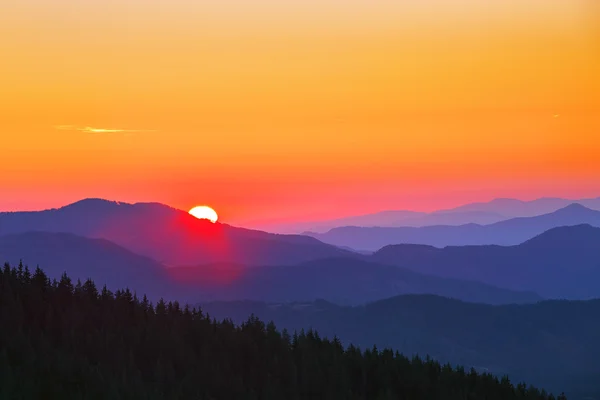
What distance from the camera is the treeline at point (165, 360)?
303 feet

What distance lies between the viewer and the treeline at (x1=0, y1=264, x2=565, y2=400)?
303ft

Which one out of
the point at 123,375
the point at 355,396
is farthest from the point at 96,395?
the point at 355,396

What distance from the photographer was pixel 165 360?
395 feet

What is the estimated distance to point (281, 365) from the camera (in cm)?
13838

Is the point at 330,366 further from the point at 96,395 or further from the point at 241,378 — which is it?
the point at 96,395

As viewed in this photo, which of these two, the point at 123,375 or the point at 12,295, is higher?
the point at 12,295

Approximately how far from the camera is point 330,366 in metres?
139

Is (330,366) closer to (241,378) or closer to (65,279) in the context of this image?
(241,378)

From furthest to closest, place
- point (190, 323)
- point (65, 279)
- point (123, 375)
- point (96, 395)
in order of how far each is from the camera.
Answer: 1. point (190, 323)
2. point (65, 279)
3. point (123, 375)
4. point (96, 395)

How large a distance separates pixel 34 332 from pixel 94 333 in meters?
12.4

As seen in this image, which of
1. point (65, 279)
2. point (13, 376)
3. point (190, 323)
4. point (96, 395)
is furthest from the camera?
point (190, 323)

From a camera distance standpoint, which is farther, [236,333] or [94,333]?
[236,333]

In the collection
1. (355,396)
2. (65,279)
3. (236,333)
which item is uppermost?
(65,279)

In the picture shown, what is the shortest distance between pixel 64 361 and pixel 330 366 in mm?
56632
